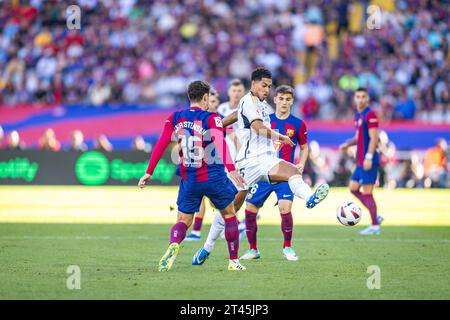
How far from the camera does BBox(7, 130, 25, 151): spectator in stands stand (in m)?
26.8

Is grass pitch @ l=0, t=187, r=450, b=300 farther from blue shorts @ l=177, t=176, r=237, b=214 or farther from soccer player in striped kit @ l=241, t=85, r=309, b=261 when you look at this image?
blue shorts @ l=177, t=176, r=237, b=214

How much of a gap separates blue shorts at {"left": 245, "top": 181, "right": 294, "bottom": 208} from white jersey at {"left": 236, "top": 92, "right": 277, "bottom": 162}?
44cm

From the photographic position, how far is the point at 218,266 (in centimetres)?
1079

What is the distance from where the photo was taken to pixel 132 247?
42.0ft

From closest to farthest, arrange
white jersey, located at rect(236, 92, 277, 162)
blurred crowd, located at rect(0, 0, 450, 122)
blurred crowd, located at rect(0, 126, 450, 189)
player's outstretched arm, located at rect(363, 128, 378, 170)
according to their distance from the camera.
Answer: white jersey, located at rect(236, 92, 277, 162) < player's outstretched arm, located at rect(363, 128, 378, 170) < blurred crowd, located at rect(0, 126, 450, 189) < blurred crowd, located at rect(0, 0, 450, 122)

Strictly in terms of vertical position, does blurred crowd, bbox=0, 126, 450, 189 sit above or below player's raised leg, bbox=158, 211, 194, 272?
above

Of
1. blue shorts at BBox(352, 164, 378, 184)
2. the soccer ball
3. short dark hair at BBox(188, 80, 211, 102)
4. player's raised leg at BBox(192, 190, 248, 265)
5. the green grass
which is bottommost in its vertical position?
the green grass

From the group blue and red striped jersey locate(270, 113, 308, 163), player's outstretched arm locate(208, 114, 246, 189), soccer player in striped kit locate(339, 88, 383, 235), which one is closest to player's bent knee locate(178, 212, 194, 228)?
player's outstretched arm locate(208, 114, 246, 189)

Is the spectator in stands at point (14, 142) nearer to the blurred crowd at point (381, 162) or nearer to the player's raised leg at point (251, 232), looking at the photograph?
the blurred crowd at point (381, 162)

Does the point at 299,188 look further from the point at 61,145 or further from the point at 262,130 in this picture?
the point at 61,145

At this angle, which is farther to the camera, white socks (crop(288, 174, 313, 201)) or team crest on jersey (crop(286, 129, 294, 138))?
team crest on jersey (crop(286, 129, 294, 138))

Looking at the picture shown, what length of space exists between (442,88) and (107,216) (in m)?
14.8

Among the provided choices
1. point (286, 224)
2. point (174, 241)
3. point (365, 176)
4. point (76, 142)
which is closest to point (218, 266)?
point (174, 241)

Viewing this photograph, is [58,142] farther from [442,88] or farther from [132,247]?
[132,247]
